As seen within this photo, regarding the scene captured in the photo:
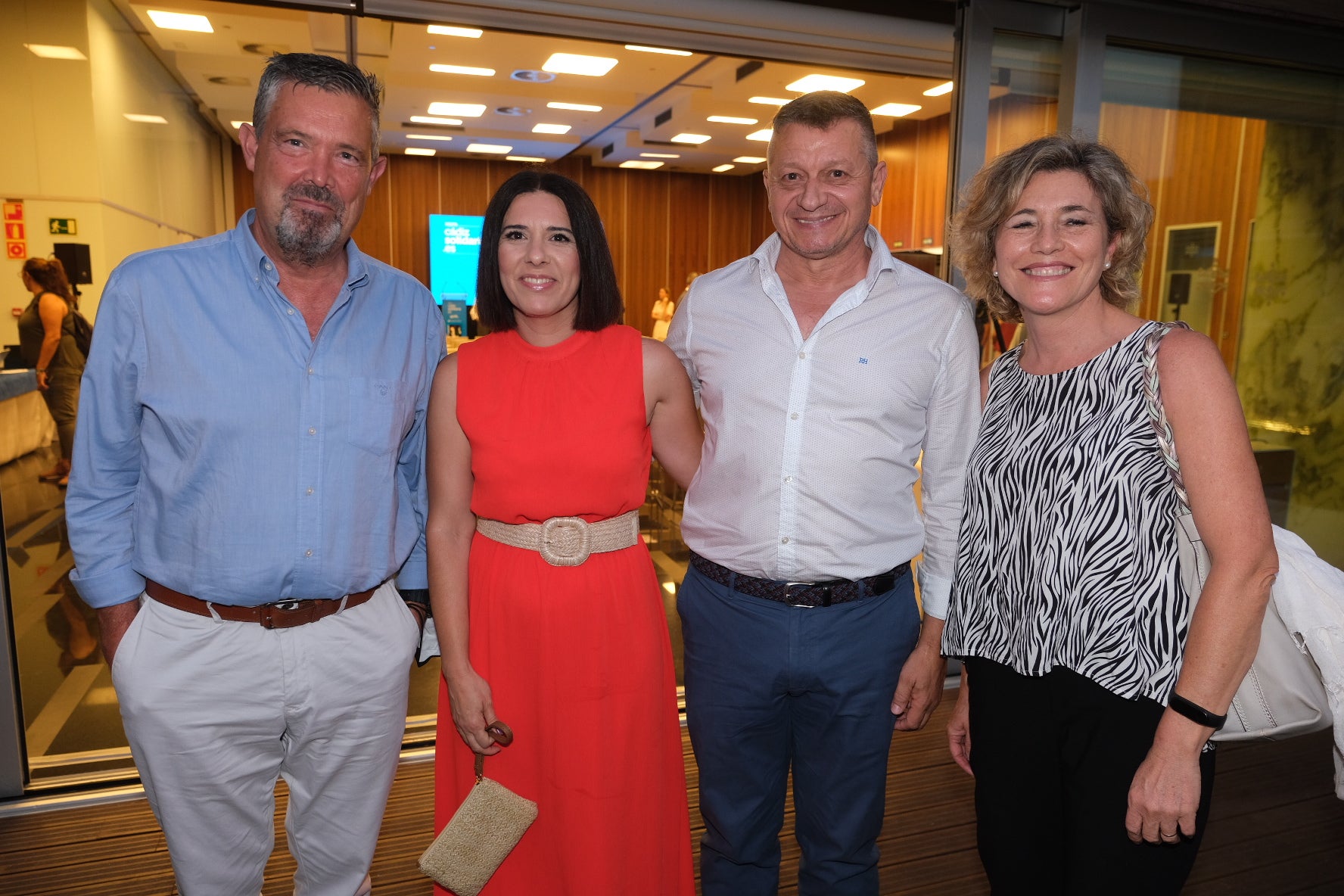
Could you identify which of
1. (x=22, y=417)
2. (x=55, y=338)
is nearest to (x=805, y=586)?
(x=55, y=338)

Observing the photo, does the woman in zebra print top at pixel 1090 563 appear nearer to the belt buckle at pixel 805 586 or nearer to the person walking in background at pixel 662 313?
the belt buckle at pixel 805 586

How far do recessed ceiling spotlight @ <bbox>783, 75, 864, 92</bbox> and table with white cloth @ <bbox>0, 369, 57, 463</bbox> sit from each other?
7469 mm

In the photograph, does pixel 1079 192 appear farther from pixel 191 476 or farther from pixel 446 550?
pixel 191 476

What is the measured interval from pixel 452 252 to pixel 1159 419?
1486cm

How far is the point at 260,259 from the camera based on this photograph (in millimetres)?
1752

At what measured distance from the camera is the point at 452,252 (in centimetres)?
1510

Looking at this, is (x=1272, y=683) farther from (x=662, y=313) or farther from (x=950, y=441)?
(x=662, y=313)

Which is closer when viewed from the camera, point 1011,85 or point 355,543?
point 355,543

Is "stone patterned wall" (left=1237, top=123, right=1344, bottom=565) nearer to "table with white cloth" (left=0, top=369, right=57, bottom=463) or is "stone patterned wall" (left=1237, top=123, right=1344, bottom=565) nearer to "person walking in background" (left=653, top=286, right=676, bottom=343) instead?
"table with white cloth" (left=0, top=369, right=57, bottom=463)

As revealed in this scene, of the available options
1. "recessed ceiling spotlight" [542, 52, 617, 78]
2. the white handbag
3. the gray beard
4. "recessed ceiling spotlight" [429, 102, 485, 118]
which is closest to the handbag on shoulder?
the gray beard

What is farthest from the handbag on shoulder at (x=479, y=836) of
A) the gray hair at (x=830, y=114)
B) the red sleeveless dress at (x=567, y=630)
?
the gray hair at (x=830, y=114)

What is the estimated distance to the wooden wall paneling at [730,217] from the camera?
1664 cm

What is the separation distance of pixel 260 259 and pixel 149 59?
8.75 metres

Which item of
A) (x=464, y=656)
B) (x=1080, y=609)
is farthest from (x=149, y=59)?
(x=1080, y=609)
